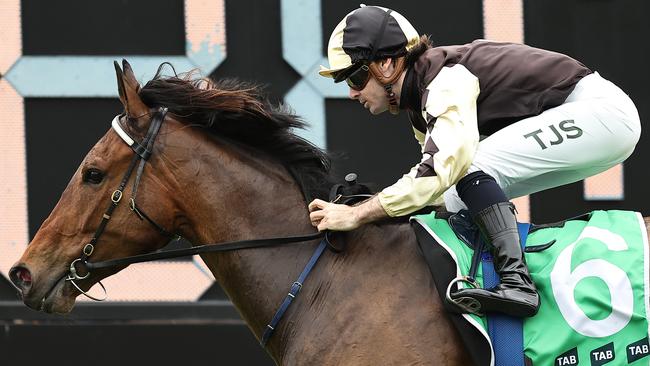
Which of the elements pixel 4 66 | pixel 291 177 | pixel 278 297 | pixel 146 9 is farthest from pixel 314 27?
pixel 278 297

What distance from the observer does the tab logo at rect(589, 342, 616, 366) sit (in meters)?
3.11

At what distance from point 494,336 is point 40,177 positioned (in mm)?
2951

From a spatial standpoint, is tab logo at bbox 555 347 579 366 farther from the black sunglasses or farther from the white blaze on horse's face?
the white blaze on horse's face

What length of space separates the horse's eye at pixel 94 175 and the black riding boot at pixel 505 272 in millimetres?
1239

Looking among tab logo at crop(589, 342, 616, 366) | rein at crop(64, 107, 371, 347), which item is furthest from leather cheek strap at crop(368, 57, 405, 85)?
tab logo at crop(589, 342, 616, 366)

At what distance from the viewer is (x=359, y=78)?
11.2 ft

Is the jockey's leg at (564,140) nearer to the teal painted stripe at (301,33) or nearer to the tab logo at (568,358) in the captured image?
the tab logo at (568,358)

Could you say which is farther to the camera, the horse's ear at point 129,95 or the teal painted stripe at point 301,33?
the teal painted stripe at point 301,33

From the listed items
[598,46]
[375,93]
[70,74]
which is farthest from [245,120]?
[598,46]

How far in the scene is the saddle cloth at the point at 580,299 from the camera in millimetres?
3113

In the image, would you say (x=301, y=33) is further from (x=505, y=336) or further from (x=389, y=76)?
(x=505, y=336)

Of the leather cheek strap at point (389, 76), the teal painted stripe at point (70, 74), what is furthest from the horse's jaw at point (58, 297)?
the teal painted stripe at point (70, 74)

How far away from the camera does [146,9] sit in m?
5.33

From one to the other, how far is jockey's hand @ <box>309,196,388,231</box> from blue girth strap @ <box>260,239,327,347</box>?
91 mm
